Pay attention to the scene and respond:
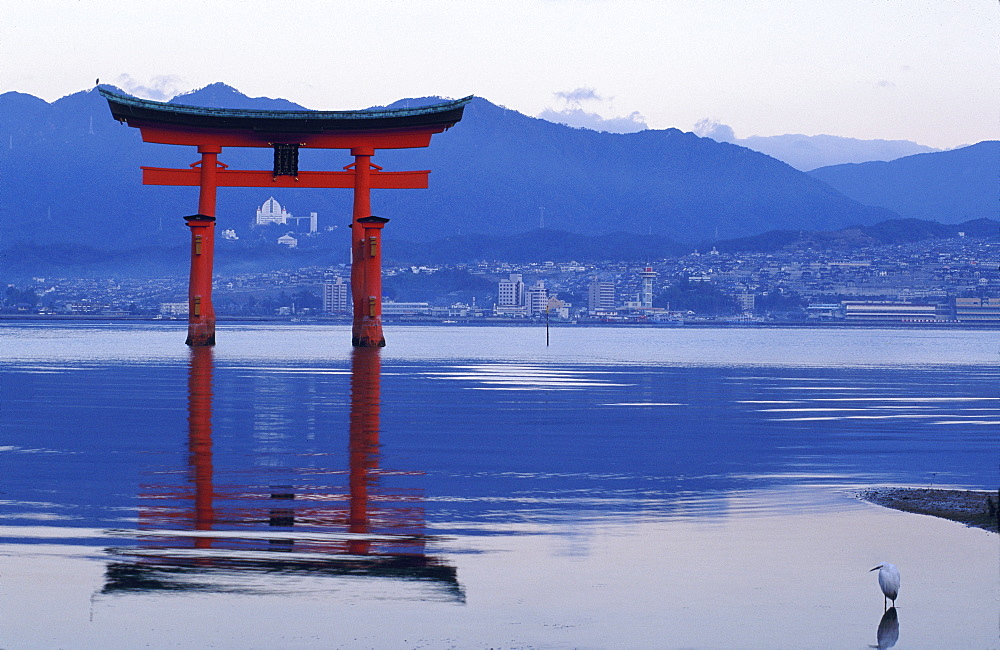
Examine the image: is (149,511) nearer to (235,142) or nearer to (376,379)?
(376,379)

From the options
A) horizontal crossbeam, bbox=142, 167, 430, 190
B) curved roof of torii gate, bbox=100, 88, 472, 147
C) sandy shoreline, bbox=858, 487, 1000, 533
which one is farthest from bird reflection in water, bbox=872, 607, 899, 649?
horizontal crossbeam, bbox=142, 167, 430, 190

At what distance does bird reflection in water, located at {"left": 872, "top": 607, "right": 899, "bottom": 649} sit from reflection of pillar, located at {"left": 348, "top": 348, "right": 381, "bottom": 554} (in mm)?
4672

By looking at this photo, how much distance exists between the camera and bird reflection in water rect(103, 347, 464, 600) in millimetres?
10438

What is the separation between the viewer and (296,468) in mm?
18594

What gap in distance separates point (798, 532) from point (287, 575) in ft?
18.9

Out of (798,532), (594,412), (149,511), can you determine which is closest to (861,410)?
(594,412)

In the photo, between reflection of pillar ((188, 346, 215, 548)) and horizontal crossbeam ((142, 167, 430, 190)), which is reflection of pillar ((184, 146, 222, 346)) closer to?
horizontal crossbeam ((142, 167, 430, 190))

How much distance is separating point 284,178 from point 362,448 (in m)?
50.7

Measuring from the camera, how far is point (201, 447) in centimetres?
2144

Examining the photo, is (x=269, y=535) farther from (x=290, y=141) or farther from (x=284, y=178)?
(x=284, y=178)

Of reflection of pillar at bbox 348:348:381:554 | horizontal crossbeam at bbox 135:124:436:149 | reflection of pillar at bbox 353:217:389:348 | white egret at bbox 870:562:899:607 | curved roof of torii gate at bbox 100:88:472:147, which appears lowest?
reflection of pillar at bbox 348:348:381:554

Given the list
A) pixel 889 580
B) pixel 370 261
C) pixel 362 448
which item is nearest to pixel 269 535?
pixel 889 580

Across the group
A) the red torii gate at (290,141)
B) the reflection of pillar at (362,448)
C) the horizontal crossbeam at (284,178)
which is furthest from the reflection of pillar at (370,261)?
the reflection of pillar at (362,448)

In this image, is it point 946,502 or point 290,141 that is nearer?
point 946,502
